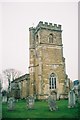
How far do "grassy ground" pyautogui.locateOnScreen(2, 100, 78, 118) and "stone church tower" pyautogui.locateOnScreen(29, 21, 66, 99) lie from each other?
556mm

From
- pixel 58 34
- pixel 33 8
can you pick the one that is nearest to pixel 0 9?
pixel 33 8

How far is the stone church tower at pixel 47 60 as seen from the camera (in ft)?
26.6

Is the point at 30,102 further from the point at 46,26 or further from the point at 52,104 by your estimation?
the point at 46,26

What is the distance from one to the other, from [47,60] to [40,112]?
1.63 m

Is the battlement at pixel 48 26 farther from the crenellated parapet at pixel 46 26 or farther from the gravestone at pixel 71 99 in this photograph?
the gravestone at pixel 71 99

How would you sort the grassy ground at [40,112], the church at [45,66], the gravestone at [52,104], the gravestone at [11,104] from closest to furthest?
1. the grassy ground at [40,112]
2. the gravestone at [52,104]
3. the gravestone at [11,104]
4. the church at [45,66]

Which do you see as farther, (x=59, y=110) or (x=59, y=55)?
(x=59, y=55)

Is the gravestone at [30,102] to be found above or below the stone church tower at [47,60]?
below

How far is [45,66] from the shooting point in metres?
8.20

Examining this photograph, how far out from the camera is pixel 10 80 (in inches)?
322

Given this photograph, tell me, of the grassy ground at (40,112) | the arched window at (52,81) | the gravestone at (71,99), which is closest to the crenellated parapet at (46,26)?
the arched window at (52,81)

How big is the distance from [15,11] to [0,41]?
3.11 feet

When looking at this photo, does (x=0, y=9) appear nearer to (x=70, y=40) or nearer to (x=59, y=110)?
(x=70, y=40)

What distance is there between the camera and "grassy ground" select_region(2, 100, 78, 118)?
288 inches
